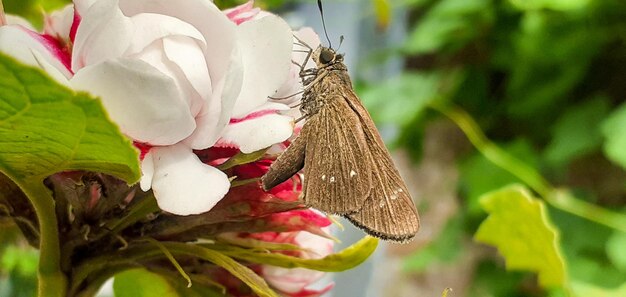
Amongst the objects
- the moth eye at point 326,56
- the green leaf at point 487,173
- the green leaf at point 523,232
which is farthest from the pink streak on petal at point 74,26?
the green leaf at point 487,173

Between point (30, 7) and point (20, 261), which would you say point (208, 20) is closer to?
point (30, 7)

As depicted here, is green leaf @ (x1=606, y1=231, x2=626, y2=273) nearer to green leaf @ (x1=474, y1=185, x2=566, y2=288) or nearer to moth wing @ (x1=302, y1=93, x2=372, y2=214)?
green leaf @ (x1=474, y1=185, x2=566, y2=288)

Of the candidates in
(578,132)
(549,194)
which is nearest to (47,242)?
(549,194)

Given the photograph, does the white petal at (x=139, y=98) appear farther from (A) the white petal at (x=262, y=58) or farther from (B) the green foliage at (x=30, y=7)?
(B) the green foliage at (x=30, y=7)

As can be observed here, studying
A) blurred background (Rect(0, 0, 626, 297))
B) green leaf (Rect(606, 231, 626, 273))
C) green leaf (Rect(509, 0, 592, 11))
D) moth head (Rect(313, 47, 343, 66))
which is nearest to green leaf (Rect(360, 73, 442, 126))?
blurred background (Rect(0, 0, 626, 297))

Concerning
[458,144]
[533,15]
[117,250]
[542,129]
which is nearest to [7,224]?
[117,250]
